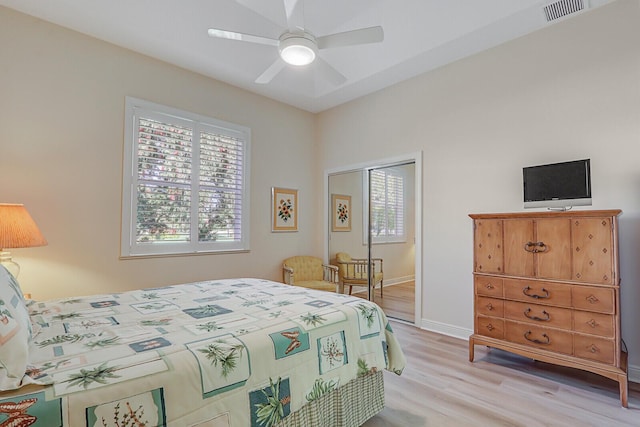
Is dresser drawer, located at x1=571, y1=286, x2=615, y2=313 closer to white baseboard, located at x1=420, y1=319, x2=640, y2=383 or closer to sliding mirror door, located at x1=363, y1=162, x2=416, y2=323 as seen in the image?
white baseboard, located at x1=420, y1=319, x2=640, y2=383

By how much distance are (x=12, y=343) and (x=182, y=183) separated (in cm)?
291

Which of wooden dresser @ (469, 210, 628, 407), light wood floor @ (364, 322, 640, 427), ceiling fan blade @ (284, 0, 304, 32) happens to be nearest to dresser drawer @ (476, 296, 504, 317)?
wooden dresser @ (469, 210, 628, 407)

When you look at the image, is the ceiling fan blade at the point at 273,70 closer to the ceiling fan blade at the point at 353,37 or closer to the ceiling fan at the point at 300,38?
the ceiling fan at the point at 300,38

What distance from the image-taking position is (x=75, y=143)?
3.15 m

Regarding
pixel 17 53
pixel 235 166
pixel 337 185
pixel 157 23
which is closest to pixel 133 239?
pixel 235 166

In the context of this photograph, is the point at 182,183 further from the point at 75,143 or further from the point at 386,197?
the point at 386,197

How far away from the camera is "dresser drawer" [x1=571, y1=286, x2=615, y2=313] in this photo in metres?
2.28

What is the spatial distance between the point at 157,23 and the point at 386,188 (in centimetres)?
316

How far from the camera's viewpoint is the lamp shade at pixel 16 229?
A: 232 centimetres

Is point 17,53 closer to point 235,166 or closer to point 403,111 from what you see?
point 235,166

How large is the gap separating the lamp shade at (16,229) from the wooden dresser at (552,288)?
3.54 meters

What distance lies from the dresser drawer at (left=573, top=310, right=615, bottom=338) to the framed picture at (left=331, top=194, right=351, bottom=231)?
116 inches

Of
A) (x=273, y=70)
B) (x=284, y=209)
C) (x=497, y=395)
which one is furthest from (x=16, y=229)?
(x=497, y=395)

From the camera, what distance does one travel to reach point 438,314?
3758 mm
